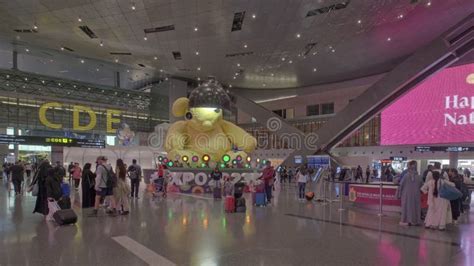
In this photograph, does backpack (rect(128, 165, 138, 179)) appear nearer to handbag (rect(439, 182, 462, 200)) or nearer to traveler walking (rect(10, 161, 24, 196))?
traveler walking (rect(10, 161, 24, 196))

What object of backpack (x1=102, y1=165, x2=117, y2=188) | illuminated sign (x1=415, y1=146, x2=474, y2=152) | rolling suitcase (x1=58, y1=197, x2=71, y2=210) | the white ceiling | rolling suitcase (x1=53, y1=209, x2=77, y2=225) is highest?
the white ceiling

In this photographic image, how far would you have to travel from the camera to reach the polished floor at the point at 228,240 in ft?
15.1

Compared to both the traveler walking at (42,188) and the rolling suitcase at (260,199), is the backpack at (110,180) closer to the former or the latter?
the traveler walking at (42,188)

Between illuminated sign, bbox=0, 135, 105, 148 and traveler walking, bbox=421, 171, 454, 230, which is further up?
illuminated sign, bbox=0, 135, 105, 148

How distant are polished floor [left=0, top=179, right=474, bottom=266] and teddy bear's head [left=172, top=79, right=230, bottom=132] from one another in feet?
23.7

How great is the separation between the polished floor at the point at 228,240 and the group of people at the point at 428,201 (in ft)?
0.93

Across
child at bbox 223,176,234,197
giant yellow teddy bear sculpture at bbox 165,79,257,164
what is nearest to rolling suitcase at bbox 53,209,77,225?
child at bbox 223,176,234,197

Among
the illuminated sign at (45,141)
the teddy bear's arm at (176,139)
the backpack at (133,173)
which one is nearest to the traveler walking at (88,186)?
the backpack at (133,173)

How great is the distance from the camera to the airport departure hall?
5738 mm

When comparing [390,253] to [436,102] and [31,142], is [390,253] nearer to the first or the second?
[436,102]

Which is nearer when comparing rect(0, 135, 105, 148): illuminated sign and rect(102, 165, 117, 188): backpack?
Result: rect(102, 165, 117, 188): backpack

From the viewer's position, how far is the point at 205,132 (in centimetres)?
1578

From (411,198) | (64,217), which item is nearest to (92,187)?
(64,217)

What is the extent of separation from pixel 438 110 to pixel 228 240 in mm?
19802
